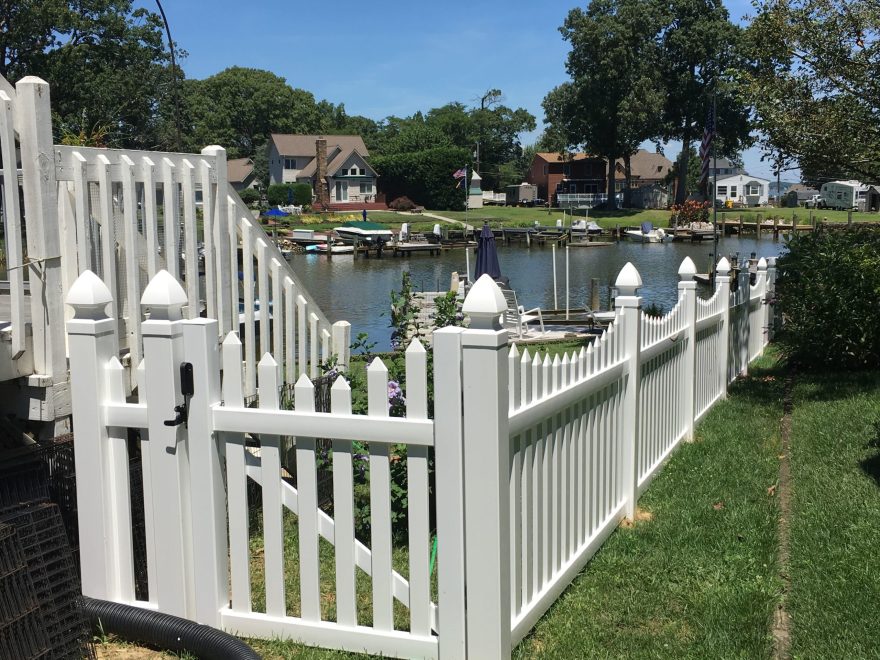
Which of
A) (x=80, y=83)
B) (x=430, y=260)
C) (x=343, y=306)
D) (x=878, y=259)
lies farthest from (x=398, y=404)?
(x=80, y=83)

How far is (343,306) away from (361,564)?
28.8m

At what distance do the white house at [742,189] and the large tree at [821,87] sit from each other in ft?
310

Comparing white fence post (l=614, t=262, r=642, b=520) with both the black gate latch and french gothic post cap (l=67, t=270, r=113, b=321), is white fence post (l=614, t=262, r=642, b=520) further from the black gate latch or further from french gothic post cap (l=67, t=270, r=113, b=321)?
french gothic post cap (l=67, t=270, r=113, b=321)

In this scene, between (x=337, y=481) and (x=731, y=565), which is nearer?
(x=337, y=481)

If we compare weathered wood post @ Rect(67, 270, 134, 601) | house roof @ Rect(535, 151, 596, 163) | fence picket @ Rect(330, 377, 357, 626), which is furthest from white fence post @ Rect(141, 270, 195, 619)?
house roof @ Rect(535, 151, 596, 163)

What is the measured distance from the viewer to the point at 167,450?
3.78 metres

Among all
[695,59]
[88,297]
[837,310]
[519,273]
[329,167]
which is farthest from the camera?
[329,167]

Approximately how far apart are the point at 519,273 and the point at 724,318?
34364mm

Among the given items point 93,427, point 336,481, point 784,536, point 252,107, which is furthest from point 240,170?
point 336,481

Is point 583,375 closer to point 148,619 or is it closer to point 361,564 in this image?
point 361,564

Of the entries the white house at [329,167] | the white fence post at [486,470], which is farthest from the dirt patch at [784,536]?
the white house at [329,167]

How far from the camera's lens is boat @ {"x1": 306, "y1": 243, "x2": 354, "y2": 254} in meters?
53.3

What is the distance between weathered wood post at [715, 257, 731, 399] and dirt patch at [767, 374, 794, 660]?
680mm

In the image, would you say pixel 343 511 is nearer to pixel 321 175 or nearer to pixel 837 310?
pixel 837 310
